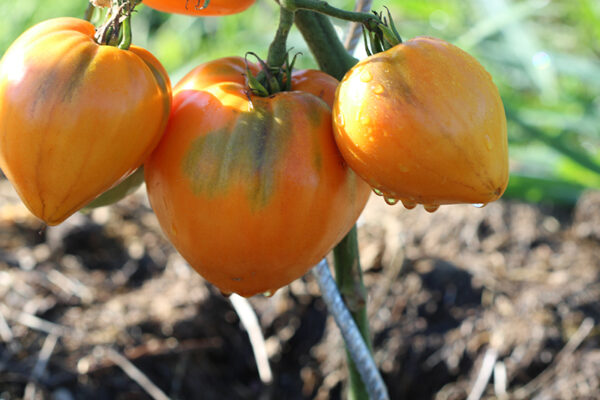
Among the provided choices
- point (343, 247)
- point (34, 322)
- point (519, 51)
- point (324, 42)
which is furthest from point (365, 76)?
point (519, 51)

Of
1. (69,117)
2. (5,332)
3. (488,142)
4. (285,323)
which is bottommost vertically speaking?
(285,323)

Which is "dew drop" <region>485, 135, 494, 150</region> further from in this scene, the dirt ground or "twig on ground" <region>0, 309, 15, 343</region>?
"twig on ground" <region>0, 309, 15, 343</region>

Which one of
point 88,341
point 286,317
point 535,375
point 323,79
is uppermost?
point 323,79

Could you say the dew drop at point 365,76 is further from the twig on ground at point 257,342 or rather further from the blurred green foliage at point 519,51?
the twig on ground at point 257,342

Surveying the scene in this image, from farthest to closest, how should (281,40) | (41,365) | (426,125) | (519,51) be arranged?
(519,51)
(41,365)
(281,40)
(426,125)

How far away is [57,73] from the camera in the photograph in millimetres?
444

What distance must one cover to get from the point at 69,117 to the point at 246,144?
0.12m

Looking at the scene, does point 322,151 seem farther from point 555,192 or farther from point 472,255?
point 555,192

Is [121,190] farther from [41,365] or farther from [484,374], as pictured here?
[484,374]

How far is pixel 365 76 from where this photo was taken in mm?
457

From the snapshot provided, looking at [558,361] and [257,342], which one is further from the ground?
[257,342]

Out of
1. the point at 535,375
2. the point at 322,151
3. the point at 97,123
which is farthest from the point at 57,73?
the point at 535,375

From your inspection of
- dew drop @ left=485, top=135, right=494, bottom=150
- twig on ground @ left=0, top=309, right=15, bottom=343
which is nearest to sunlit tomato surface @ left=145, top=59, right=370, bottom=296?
dew drop @ left=485, top=135, right=494, bottom=150

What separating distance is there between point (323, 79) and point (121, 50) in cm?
17
